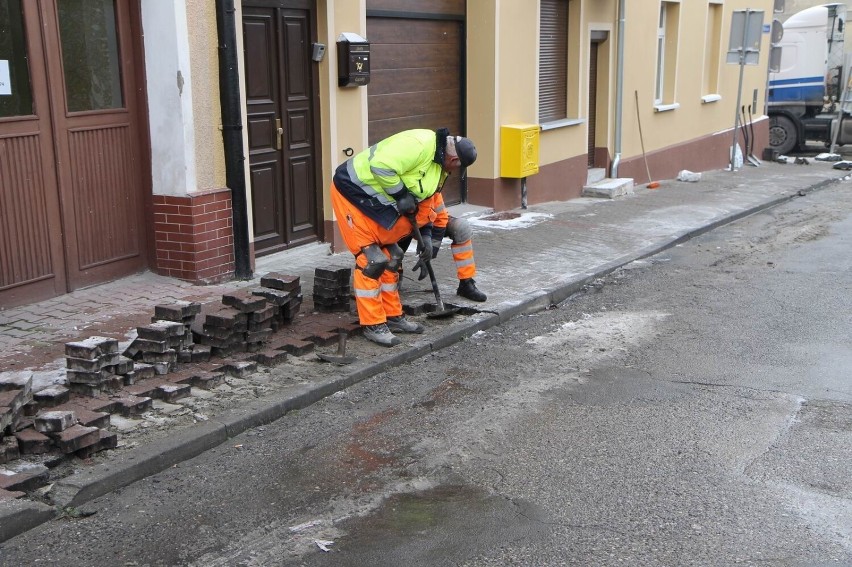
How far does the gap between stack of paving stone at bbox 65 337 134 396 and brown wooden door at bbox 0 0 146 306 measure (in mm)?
2158

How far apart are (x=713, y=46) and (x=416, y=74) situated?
35.3ft

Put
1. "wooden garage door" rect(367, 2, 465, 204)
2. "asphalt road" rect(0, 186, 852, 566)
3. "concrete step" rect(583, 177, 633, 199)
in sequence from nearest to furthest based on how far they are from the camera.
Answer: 1. "asphalt road" rect(0, 186, 852, 566)
2. "wooden garage door" rect(367, 2, 465, 204)
3. "concrete step" rect(583, 177, 633, 199)

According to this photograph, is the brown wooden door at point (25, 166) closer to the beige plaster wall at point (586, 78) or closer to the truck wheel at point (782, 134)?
the beige plaster wall at point (586, 78)

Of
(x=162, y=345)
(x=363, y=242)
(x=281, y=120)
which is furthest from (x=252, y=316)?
(x=281, y=120)

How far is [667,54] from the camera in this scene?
18.1 meters

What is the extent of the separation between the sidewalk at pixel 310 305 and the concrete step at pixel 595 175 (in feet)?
2.96

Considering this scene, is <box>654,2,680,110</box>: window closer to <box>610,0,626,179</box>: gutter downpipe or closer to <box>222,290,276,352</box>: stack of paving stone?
<box>610,0,626,179</box>: gutter downpipe

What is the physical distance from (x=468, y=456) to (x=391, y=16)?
23.6ft

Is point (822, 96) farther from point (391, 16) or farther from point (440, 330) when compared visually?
point (440, 330)

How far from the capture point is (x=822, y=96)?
23422mm

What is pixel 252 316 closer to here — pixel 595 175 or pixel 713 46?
pixel 595 175

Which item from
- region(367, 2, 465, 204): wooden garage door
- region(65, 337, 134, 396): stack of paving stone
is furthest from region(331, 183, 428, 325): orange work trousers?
region(367, 2, 465, 204): wooden garage door

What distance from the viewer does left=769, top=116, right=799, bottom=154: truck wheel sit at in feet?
78.3

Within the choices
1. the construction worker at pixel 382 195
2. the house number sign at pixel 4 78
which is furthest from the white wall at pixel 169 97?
the construction worker at pixel 382 195
